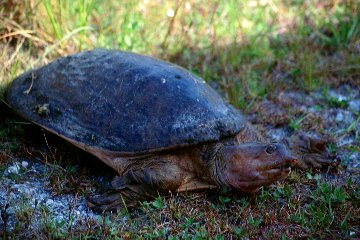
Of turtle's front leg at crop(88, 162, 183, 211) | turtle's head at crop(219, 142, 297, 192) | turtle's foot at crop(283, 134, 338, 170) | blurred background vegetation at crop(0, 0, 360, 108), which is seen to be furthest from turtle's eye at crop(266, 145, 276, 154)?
blurred background vegetation at crop(0, 0, 360, 108)

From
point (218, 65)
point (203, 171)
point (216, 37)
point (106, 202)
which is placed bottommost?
point (106, 202)

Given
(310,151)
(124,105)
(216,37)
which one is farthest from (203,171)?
(216,37)

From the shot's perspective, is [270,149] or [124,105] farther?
[124,105]

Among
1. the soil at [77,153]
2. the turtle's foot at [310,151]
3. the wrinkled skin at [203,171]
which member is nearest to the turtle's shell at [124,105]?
the wrinkled skin at [203,171]

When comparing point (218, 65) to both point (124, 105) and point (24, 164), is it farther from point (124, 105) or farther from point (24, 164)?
point (24, 164)

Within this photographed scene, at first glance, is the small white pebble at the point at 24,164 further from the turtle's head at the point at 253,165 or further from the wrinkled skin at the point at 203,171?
the turtle's head at the point at 253,165
